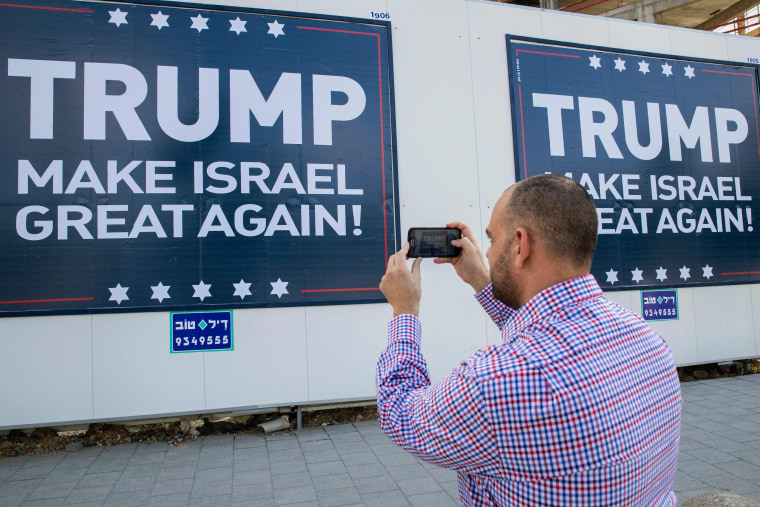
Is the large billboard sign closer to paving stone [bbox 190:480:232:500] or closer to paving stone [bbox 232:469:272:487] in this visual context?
paving stone [bbox 232:469:272:487]

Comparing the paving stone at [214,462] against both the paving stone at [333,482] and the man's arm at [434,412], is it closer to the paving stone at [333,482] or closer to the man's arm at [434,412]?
the paving stone at [333,482]

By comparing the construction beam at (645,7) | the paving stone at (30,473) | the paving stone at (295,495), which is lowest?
the paving stone at (295,495)

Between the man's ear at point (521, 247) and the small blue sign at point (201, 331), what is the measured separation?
13.3 feet

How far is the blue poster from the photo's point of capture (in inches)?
181

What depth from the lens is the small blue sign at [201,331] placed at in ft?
15.5

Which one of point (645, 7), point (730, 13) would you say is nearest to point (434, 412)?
point (645, 7)

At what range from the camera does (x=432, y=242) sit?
69.4 inches

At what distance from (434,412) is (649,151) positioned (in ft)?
21.2

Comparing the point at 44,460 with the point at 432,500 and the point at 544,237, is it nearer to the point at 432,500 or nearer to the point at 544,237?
the point at 432,500

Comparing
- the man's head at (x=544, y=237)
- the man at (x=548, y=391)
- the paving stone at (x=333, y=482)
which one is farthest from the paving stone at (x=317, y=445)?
the man's head at (x=544, y=237)

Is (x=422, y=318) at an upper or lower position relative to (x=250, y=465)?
upper

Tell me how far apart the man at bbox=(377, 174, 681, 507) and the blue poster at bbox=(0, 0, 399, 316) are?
3.85 meters

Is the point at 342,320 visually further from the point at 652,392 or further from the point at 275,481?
the point at 652,392

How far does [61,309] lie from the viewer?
4535 mm
